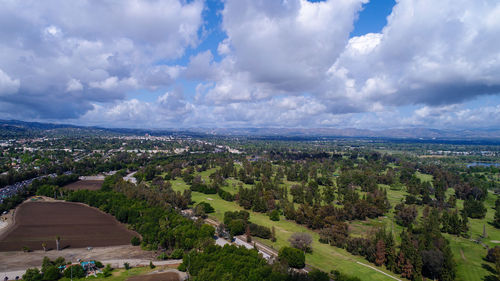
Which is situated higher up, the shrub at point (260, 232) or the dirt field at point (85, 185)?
the shrub at point (260, 232)

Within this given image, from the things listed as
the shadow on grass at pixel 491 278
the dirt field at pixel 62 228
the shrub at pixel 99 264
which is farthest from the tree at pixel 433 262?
the dirt field at pixel 62 228

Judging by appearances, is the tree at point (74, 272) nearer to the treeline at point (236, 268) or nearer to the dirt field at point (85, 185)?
the treeline at point (236, 268)

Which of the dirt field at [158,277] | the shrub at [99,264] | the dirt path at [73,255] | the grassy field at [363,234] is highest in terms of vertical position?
the shrub at [99,264]

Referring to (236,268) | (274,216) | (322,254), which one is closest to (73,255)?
(236,268)

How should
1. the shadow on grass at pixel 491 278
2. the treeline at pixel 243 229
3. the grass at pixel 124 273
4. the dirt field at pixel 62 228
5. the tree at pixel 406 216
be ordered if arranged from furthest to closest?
the tree at pixel 406 216 < the treeline at pixel 243 229 < the dirt field at pixel 62 228 < the shadow on grass at pixel 491 278 < the grass at pixel 124 273

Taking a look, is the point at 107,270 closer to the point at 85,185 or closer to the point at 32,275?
the point at 32,275

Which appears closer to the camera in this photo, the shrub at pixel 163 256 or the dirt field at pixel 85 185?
the shrub at pixel 163 256

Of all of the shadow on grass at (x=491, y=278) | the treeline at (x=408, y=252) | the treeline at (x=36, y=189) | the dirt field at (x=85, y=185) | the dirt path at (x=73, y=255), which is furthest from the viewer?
the dirt field at (x=85, y=185)
